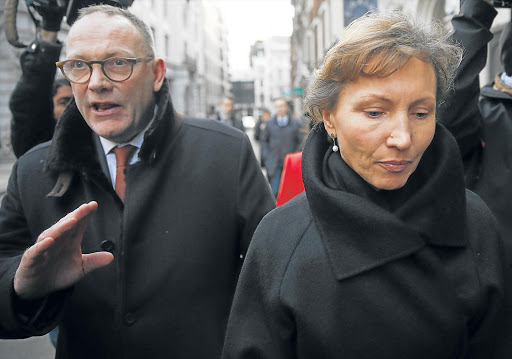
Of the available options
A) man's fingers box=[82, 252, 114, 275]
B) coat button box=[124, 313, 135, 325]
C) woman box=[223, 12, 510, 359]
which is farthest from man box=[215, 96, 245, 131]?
woman box=[223, 12, 510, 359]

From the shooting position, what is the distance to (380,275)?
138 centimetres

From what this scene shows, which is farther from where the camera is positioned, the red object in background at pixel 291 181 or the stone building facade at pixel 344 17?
the stone building facade at pixel 344 17

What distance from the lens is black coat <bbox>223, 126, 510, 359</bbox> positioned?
1.36 m

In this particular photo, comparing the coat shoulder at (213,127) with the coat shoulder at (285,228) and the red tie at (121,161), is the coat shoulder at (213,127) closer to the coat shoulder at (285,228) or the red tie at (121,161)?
the red tie at (121,161)

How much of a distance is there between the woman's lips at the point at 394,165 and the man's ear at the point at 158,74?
1.13 meters

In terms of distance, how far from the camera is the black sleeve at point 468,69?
2.21 m

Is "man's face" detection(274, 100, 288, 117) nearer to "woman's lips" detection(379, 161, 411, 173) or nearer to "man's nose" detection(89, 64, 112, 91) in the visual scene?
Answer: "man's nose" detection(89, 64, 112, 91)

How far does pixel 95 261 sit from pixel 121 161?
53 cm

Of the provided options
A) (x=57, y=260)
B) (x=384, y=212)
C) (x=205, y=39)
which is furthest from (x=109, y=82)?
(x=205, y=39)

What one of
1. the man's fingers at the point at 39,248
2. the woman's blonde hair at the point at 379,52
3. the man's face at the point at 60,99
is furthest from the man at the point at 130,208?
the man's face at the point at 60,99


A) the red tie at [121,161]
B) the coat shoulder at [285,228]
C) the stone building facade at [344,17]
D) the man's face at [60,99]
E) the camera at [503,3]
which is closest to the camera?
the coat shoulder at [285,228]

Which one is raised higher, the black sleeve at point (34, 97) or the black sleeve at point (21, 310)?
the black sleeve at point (34, 97)

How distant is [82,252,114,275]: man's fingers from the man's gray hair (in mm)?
883

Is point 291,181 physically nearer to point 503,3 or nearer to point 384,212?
point 503,3
